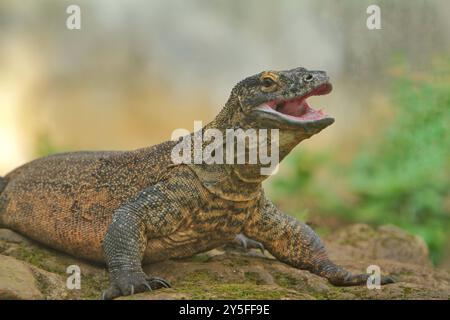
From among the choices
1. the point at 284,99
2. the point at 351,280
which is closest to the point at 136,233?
the point at 284,99

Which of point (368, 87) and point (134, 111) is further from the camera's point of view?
point (134, 111)

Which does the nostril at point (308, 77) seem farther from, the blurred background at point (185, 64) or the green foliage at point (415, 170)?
the blurred background at point (185, 64)

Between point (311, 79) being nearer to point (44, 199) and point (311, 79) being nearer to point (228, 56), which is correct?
point (44, 199)

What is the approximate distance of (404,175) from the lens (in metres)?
14.0

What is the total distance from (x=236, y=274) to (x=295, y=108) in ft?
6.49

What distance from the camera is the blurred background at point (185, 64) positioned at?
16.4 metres

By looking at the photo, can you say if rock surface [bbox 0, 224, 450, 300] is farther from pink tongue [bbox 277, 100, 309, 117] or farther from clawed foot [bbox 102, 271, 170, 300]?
pink tongue [bbox 277, 100, 309, 117]

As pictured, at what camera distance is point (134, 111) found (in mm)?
21062

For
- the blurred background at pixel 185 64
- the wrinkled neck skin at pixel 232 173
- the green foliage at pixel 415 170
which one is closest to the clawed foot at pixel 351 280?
the wrinkled neck skin at pixel 232 173
